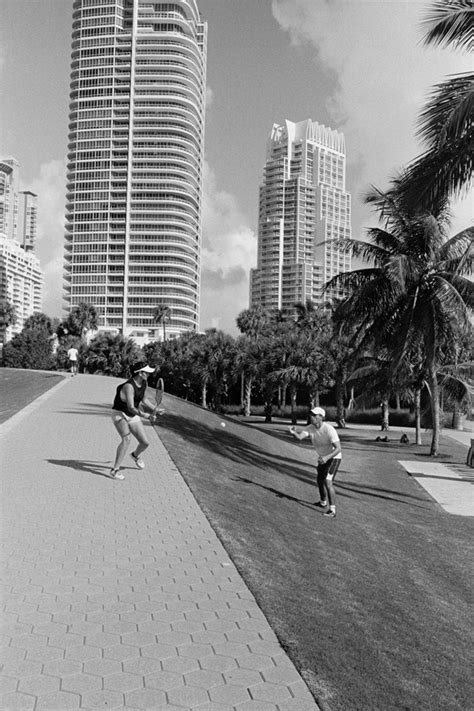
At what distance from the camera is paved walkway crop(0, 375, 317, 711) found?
11.9ft

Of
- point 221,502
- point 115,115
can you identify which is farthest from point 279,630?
point 115,115

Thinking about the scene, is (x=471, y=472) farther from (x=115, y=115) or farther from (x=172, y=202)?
(x=115, y=115)

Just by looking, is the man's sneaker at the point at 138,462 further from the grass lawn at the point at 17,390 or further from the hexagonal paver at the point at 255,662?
the grass lawn at the point at 17,390

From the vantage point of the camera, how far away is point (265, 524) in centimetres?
818

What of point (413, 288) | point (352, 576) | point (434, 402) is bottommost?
point (352, 576)

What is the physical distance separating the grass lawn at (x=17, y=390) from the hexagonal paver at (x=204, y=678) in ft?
39.1

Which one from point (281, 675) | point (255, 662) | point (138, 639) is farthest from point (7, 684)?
A: point (281, 675)

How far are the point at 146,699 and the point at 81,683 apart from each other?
17.7 inches

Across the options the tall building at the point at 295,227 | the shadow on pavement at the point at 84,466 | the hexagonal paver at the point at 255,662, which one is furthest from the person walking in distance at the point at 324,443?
the tall building at the point at 295,227

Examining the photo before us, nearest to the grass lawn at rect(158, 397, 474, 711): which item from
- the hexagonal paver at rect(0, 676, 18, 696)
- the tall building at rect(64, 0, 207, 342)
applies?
the hexagonal paver at rect(0, 676, 18, 696)

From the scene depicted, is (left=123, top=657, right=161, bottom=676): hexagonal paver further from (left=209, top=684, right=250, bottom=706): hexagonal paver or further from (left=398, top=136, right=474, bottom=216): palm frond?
(left=398, top=136, right=474, bottom=216): palm frond

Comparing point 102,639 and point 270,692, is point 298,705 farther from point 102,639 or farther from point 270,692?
point 102,639

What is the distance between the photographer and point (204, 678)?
378 centimetres

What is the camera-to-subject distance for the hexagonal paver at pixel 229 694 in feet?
11.7
